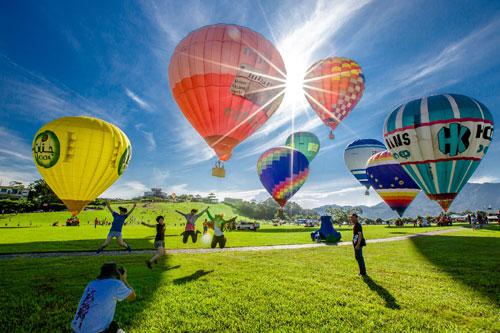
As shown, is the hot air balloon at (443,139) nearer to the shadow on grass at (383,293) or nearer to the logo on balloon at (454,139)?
the logo on balloon at (454,139)

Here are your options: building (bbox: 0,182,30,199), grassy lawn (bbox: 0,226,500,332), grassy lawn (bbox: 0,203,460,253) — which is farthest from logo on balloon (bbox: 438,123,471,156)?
building (bbox: 0,182,30,199)

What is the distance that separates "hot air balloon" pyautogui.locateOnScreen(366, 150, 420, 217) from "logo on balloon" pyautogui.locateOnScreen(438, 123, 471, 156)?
12.8 meters

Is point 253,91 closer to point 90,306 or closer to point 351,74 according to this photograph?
point 90,306

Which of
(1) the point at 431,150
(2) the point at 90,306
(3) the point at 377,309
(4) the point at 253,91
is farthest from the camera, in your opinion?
(1) the point at 431,150

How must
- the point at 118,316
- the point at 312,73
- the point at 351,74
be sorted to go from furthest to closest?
1. the point at 312,73
2. the point at 351,74
3. the point at 118,316

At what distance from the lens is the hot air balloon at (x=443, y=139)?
1928 cm

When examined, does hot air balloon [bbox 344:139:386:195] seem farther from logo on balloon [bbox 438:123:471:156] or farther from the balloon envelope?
the balloon envelope

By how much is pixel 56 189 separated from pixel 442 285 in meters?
24.5

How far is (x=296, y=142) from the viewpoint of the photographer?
40750 millimetres

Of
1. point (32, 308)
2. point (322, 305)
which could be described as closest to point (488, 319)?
point (322, 305)

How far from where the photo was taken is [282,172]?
106ft

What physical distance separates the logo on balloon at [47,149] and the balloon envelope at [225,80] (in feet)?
35.0

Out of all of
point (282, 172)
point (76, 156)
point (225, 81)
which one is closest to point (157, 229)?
point (225, 81)

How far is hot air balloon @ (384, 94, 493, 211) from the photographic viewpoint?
19.3 metres
